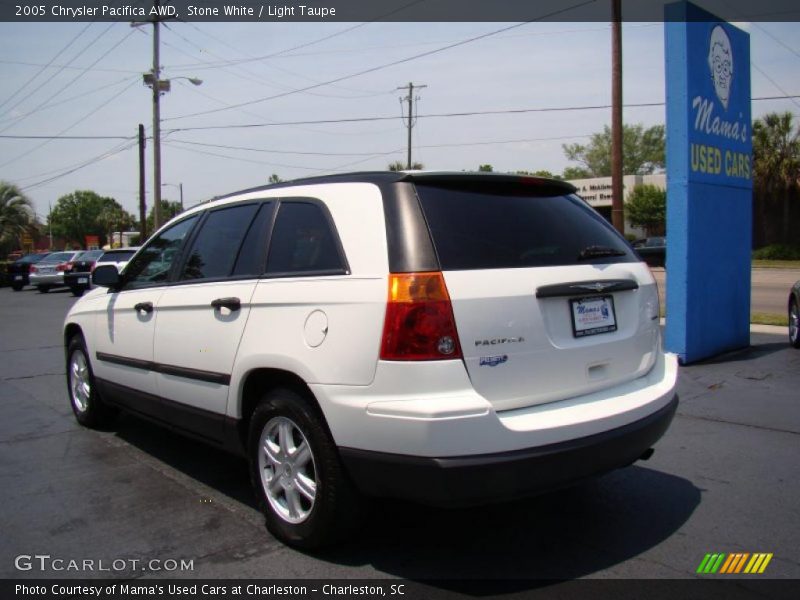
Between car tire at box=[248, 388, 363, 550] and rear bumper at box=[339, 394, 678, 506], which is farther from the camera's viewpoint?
car tire at box=[248, 388, 363, 550]

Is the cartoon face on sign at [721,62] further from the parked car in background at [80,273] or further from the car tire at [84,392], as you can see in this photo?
the parked car in background at [80,273]

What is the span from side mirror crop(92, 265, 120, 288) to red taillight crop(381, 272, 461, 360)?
10.2 feet

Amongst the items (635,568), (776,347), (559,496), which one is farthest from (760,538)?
(776,347)

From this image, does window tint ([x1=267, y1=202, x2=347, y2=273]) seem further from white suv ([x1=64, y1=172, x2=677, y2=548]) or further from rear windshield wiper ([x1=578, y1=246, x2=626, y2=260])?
rear windshield wiper ([x1=578, y1=246, x2=626, y2=260])

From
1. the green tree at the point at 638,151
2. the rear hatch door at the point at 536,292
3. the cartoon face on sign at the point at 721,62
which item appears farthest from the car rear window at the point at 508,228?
the green tree at the point at 638,151

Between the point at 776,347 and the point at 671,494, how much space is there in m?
5.73

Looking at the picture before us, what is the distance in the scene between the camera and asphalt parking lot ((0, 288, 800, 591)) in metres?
3.17

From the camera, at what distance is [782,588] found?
290cm

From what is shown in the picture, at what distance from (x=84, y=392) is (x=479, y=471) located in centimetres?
422

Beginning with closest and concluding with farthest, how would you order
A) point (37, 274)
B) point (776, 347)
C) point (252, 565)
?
point (252, 565) → point (776, 347) → point (37, 274)

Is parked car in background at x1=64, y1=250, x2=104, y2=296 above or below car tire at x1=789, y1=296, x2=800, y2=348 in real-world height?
above

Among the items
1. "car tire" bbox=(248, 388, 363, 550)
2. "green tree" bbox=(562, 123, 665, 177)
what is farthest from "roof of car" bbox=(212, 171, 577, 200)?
"green tree" bbox=(562, 123, 665, 177)

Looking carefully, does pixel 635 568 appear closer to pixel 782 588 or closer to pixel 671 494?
pixel 782 588

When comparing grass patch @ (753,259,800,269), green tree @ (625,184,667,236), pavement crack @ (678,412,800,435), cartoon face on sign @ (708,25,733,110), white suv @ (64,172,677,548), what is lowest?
pavement crack @ (678,412,800,435)
